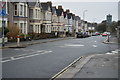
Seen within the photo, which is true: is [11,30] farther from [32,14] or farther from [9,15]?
[32,14]

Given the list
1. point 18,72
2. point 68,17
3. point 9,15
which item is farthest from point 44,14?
point 18,72

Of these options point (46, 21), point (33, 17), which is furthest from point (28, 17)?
point (46, 21)

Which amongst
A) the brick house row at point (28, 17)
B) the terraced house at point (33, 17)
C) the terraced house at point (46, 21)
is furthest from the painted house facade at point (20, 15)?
the terraced house at point (46, 21)

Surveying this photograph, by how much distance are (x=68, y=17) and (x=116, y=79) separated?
8596 centimetres

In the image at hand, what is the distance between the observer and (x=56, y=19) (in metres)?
73.0

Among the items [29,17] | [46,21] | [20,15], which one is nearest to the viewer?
[20,15]

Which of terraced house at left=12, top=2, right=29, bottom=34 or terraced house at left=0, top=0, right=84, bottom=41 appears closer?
terraced house at left=0, top=0, right=84, bottom=41

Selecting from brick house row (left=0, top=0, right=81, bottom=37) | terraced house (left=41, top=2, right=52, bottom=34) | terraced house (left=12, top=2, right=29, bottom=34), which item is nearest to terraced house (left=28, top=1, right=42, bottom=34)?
brick house row (left=0, top=0, right=81, bottom=37)

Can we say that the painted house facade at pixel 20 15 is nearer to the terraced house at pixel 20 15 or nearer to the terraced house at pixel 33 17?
the terraced house at pixel 20 15

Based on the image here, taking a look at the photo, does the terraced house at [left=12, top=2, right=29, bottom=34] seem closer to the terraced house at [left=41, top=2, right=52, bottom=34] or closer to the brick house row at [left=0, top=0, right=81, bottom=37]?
Answer: the brick house row at [left=0, top=0, right=81, bottom=37]

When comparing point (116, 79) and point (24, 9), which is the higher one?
point (24, 9)

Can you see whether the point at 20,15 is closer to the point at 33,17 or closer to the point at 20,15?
the point at 20,15

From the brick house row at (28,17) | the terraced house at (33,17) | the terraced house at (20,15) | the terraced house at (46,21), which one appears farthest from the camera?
the terraced house at (46,21)

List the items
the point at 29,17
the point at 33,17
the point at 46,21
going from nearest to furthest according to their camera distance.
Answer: the point at 29,17 < the point at 33,17 < the point at 46,21
